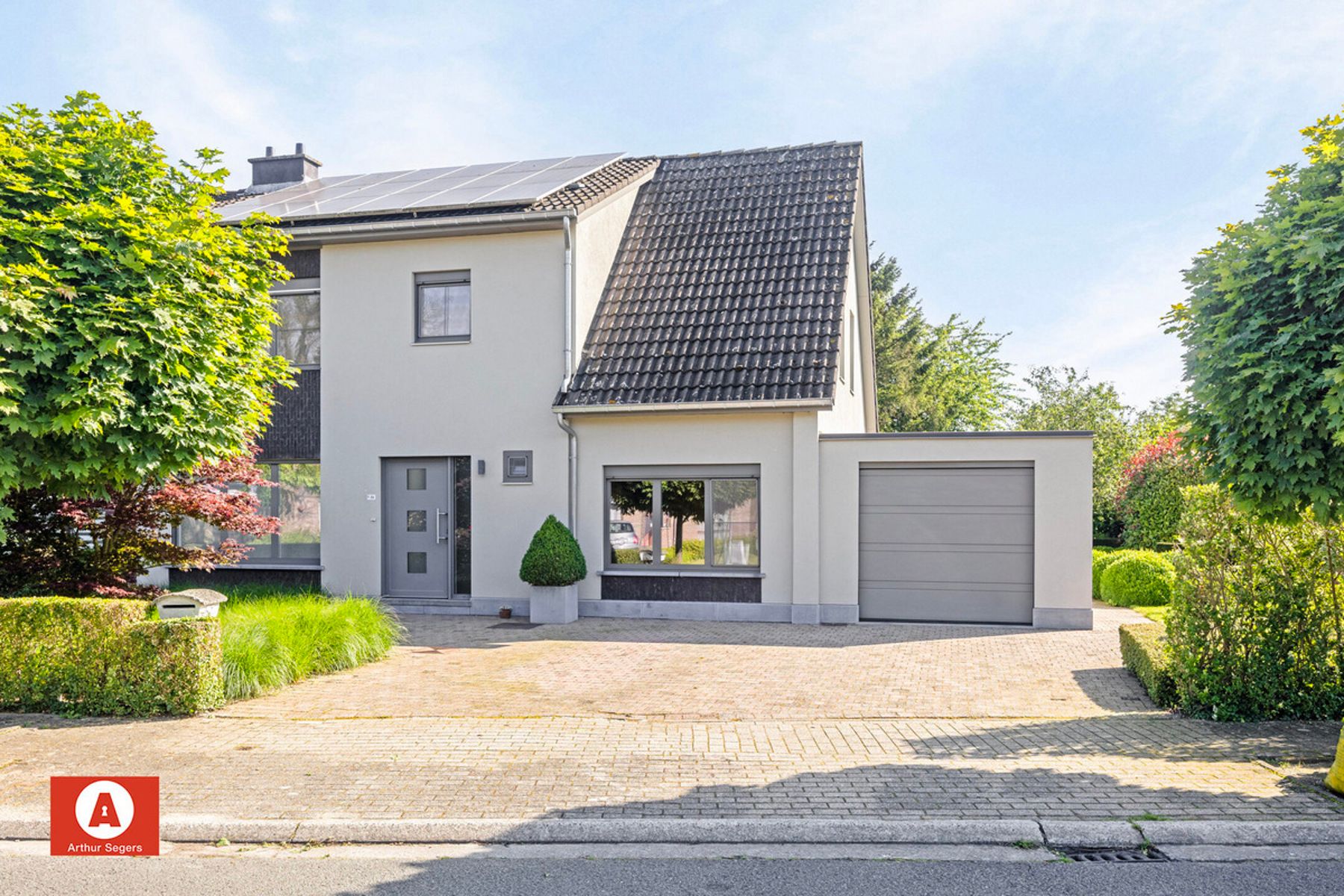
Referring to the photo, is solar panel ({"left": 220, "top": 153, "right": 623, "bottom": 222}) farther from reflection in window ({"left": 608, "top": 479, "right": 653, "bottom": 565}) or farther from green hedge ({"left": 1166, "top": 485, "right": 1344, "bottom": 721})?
green hedge ({"left": 1166, "top": 485, "right": 1344, "bottom": 721})

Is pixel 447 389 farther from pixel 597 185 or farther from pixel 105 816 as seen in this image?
pixel 105 816

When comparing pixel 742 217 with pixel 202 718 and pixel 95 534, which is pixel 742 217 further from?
pixel 202 718

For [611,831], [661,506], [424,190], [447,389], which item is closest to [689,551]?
[661,506]

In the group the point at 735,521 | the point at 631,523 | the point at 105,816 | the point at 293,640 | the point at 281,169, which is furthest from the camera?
the point at 281,169

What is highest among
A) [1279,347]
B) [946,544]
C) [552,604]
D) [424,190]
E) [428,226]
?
[424,190]

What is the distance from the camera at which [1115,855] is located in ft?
17.8

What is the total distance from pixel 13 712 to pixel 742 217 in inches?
489

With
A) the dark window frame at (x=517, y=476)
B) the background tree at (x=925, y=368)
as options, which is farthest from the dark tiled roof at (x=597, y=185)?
the background tree at (x=925, y=368)

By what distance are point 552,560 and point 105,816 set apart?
810 centimetres

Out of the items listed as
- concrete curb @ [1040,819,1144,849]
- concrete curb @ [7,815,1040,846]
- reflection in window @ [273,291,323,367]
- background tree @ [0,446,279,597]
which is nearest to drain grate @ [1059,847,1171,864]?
concrete curb @ [1040,819,1144,849]

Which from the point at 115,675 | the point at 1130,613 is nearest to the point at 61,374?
the point at 115,675

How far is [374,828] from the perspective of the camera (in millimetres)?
5672

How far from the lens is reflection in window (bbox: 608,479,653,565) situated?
14.8m

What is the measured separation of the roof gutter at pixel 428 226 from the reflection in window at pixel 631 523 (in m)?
3.95
